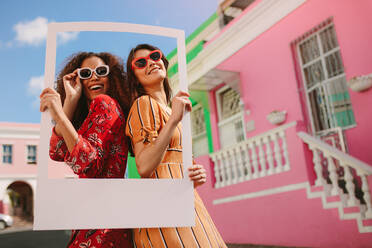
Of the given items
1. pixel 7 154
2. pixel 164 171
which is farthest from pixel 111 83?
pixel 7 154

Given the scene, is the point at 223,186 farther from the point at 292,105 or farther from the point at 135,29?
the point at 135,29

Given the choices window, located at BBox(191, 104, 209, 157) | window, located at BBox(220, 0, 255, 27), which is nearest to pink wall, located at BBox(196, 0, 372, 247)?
window, located at BBox(220, 0, 255, 27)

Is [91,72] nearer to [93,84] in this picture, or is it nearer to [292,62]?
[93,84]

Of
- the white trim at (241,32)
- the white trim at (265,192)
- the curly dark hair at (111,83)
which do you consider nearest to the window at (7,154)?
the white trim at (241,32)

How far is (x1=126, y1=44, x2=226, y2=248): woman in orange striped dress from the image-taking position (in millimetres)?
949

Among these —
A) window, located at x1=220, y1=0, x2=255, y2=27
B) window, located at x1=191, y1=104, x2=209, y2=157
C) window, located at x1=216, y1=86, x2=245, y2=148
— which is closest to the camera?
window, located at x1=216, y1=86, x2=245, y2=148

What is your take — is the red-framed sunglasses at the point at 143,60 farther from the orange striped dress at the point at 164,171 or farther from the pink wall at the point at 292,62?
the pink wall at the point at 292,62

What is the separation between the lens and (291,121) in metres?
5.41

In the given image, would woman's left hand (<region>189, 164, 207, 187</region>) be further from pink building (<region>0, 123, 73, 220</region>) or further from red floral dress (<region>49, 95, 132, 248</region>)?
pink building (<region>0, 123, 73, 220</region>)

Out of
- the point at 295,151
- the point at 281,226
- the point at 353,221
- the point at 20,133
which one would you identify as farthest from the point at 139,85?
the point at 20,133

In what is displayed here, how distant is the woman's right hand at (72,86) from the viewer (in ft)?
3.40

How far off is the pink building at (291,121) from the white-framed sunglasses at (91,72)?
3679 mm

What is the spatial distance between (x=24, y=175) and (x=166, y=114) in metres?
16.2

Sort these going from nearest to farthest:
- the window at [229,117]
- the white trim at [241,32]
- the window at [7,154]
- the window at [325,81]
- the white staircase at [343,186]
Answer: the white staircase at [343,186]
the window at [325,81]
the white trim at [241,32]
the window at [229,117]
the window at [7,154]
